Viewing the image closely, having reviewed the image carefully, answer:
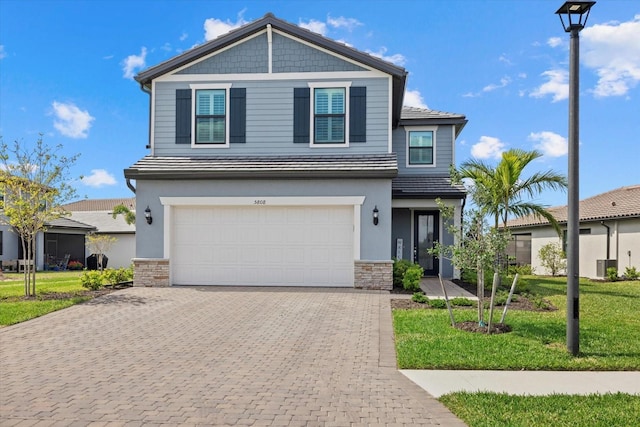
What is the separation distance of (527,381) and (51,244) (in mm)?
32373

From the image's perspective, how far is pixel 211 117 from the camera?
1501cm

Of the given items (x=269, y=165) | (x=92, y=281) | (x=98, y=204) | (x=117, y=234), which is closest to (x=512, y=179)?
(x=269, y=165)

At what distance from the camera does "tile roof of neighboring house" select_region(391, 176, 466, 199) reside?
52.7 ft

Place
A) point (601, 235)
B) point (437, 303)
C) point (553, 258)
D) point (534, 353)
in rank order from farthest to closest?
point (553, 258)
point (601, 235)
point (437, 303)
point (534, 353)

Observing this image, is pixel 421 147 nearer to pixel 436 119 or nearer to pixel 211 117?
pixel 436 119

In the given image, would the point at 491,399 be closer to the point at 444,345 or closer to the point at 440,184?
the point at 444,345

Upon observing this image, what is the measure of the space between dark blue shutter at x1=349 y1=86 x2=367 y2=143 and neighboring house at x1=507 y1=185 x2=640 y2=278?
9.33 metres

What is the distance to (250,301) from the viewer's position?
11492 millimetres

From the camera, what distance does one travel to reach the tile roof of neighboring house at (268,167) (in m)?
13.4

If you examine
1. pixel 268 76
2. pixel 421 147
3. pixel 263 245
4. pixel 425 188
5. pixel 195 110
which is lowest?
pixel 263 245

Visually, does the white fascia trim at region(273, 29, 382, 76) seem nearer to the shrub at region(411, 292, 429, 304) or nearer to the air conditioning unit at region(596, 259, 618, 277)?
the shrub at region(411, 292, 429, 304)

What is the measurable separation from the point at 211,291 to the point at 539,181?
10573 mm

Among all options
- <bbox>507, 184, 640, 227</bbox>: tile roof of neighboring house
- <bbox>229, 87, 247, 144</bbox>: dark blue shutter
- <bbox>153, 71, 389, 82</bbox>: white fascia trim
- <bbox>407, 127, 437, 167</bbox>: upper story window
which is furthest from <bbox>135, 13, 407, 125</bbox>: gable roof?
<bbox>507, 184, 640, 227</bbox>: tile roof of neighboring house

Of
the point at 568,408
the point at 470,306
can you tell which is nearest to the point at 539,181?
the point at 470,306
